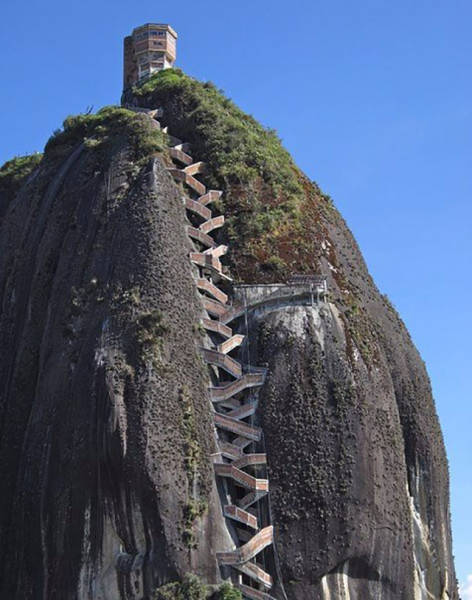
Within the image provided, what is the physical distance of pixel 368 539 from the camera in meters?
51.2

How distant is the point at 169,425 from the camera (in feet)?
162

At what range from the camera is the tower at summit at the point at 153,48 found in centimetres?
7556

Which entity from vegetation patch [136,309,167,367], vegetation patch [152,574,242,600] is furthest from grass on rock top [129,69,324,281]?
vegetation patch [152,574,242,600]

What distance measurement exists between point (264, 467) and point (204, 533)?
4612 millimetres

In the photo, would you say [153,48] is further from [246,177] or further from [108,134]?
[246,177]

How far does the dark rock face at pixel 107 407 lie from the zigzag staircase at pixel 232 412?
0.92 m

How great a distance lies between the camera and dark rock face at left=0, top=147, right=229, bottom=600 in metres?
47.8

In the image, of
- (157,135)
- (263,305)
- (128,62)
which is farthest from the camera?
(128,62)

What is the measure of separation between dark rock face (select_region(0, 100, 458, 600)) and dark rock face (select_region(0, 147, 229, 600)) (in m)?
0.08

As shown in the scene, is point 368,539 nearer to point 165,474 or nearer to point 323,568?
point 323,568

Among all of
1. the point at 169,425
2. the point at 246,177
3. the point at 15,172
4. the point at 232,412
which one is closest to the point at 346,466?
the point at 232,412

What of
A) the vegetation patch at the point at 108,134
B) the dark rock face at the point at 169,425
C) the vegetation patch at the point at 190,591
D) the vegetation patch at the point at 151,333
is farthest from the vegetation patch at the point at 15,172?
the vegetation patch at the point at 190,591

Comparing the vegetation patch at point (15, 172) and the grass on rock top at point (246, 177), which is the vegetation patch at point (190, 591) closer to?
the grass on rock top at point (246, 177)

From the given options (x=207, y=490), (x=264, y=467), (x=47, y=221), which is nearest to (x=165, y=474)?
(x=207, y=490)
